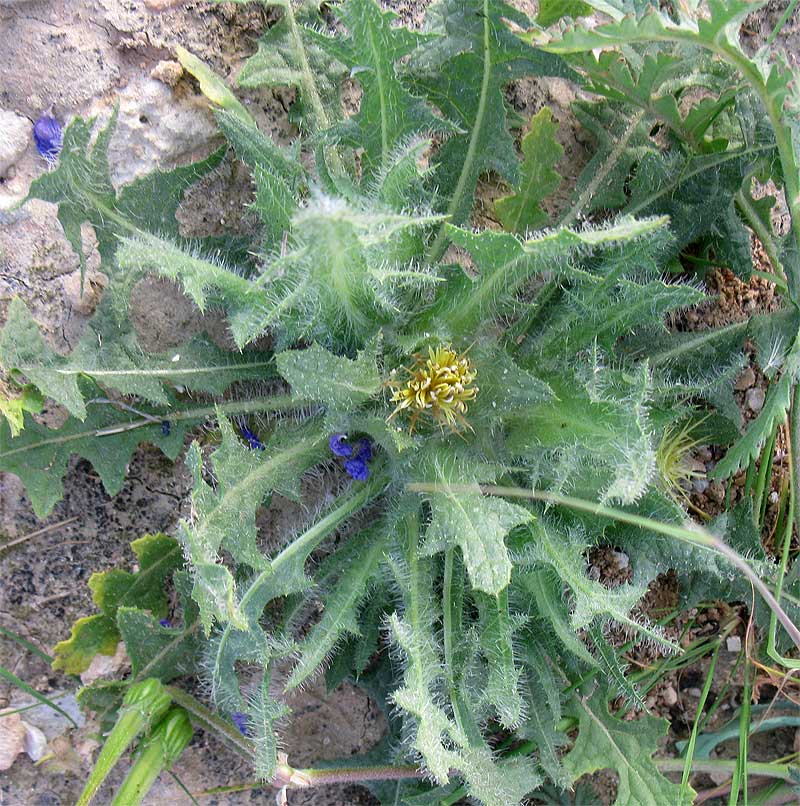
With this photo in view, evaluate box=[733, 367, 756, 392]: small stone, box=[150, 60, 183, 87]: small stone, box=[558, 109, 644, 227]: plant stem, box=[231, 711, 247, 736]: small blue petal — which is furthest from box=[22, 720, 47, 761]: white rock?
box=[733, 367, 756, 392]: small stone

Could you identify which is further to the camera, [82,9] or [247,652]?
[82,9]

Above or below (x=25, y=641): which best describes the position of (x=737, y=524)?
above

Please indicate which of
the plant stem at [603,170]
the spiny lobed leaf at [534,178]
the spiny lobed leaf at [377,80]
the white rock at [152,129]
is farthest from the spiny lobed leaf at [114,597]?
the plant stem at [603,170]

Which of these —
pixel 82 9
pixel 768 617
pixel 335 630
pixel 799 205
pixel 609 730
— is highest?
pixel 82 9

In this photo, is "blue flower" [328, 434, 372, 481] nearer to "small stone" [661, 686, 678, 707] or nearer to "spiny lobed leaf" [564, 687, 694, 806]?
"spiny lobed leaf" [564, 687, 694, 806]

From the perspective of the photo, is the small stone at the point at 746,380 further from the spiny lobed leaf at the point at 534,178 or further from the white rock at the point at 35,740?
the white rock at the point at 35,740

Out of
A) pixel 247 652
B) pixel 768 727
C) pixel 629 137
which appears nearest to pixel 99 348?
pixel 247 652

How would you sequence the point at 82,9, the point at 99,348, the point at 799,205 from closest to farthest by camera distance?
the point at 799,205, the point at 99,348, the point at 82,9

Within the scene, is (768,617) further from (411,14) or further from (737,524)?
(411,14)
